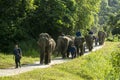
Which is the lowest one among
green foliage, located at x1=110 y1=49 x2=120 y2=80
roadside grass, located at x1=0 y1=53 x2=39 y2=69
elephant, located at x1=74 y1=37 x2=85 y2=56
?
elephant, located at x1=74 y1=37 x2=85 y2=56

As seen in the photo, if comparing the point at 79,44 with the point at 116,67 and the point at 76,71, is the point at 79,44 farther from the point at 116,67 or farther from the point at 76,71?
the point at 76,71

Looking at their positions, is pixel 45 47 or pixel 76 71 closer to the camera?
pixel 76 71

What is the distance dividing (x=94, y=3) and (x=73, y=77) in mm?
27141

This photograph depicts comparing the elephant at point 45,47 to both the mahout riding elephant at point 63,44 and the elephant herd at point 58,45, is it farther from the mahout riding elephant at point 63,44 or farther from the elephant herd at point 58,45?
the mahout riding elephant at point 63,44

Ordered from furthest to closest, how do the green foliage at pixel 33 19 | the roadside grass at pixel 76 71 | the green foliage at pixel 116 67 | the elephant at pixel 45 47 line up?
Result: the green foliage at pixel 33 19, the elephant at pixel 45 47, the green foliage at pixel 116 67, the roadside grass at pixel 76 71

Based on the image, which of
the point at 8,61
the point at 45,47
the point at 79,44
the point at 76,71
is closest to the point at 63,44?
the point at 79,44

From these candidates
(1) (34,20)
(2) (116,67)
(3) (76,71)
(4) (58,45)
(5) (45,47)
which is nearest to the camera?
(3) (76,71)

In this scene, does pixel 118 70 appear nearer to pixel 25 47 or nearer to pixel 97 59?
pixel 97 59

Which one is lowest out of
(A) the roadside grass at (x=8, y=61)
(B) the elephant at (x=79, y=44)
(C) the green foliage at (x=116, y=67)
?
(B) the elephant at (x=79, y=44)

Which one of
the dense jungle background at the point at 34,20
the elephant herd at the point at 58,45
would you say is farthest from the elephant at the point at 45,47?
the dense jungle background at the point at 34,20

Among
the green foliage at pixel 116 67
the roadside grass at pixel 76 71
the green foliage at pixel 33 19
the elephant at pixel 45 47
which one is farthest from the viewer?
the green foliage at pixel 33 19

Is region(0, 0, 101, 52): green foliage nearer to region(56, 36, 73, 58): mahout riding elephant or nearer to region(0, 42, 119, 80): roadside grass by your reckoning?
region(56, 36, 73, 58): mahout riding elephant

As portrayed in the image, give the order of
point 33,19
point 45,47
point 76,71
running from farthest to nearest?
point 33,19
point 45,47
point 76,71

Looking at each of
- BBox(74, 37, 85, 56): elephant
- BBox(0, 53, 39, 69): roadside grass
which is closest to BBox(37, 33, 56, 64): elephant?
BBox(0, 53, 39, 69): roadside grass
